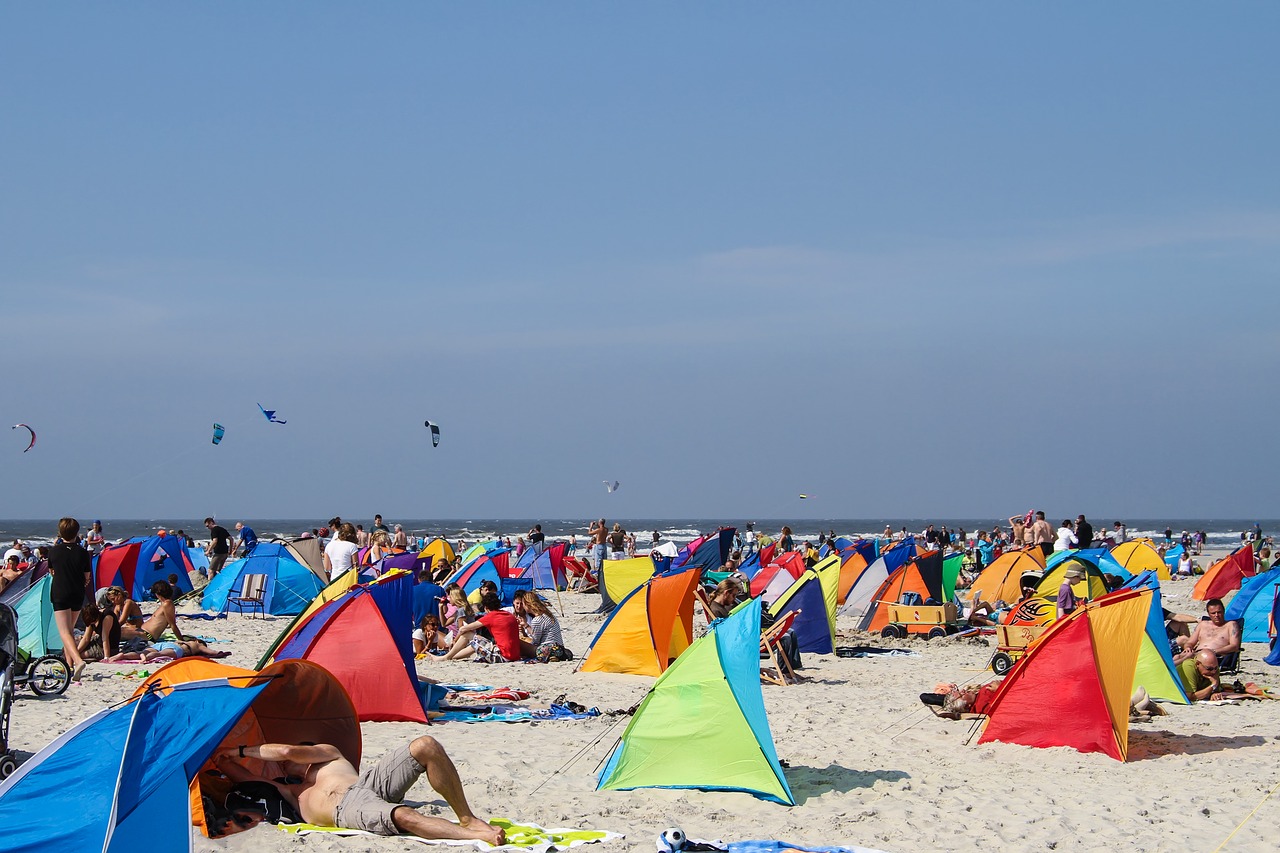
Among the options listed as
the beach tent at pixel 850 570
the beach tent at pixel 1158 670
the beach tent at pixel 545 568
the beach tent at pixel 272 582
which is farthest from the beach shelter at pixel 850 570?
the beach tent at pixel 272 582

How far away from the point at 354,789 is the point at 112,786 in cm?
110

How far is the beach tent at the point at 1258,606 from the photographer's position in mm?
13375

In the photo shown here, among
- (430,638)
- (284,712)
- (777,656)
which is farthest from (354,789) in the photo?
(430,638)

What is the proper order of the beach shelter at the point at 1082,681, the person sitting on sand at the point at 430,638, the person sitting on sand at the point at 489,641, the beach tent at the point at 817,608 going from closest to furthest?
the beach shelter at the point at 1082,681
the person sitting on sand at the point at 489,641
the person sitting on sand at the point at 430,638
the beach tent at the point at 817,608

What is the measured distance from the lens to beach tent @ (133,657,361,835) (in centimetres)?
543

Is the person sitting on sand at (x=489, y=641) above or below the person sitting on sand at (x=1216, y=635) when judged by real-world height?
below

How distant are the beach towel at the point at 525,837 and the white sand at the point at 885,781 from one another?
0.29ft

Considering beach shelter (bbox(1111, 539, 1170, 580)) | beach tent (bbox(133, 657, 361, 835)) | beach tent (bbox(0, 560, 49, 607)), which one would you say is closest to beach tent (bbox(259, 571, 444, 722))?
beach tent (bbox(133, 657, 361, 835))

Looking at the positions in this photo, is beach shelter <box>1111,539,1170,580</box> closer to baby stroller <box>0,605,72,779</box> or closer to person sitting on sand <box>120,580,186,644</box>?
person sitting on sand <box>120,580,186,644</box>

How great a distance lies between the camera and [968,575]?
85.1ft

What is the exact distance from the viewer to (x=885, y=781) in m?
6.75

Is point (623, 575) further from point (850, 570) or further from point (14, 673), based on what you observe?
point (14, 673)

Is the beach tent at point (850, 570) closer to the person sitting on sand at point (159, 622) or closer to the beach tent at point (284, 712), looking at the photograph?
the person sitting on sand at point (159, 622)

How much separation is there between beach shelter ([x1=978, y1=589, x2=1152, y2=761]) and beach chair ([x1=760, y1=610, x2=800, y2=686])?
308cm
